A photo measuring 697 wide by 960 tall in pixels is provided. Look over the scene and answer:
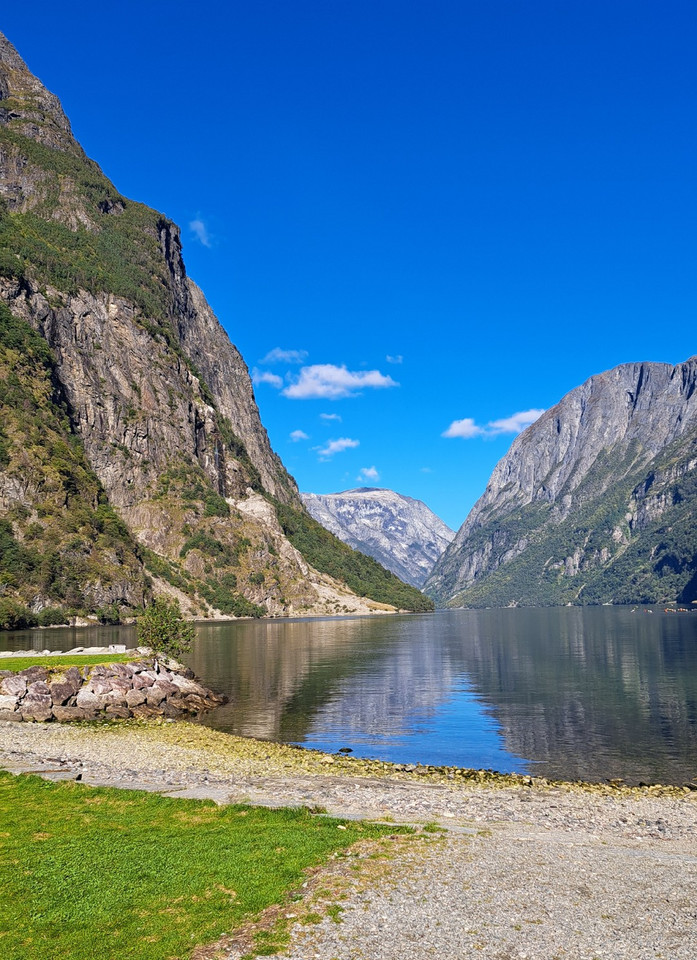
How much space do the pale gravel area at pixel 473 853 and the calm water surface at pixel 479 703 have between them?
773cm

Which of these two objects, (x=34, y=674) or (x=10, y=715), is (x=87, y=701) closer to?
(x=10, y=715)

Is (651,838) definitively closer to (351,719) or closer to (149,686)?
(351,719)

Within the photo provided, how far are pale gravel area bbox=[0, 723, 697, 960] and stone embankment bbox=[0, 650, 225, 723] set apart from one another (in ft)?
35.3

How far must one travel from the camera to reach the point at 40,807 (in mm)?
25422

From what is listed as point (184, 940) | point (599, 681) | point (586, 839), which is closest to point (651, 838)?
point (586, 839)

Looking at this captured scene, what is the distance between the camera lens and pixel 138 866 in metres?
19.3

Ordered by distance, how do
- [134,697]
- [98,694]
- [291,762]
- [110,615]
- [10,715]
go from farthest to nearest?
[110,615] < [134,697] < [98,694] < [10,715] < [291,762]

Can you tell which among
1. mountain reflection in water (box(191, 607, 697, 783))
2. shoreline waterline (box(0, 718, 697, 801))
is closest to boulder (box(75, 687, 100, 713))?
shoreline waterline (box(0, 718, 697, 801))

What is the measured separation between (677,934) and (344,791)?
18.0 meters

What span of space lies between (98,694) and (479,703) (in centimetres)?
3575

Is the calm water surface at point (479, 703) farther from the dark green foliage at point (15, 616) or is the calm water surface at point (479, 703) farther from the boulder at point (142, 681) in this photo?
the dark green foliage at point (15, 616)

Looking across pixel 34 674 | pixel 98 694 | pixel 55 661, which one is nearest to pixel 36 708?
pixel 98 694

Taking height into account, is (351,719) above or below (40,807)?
below

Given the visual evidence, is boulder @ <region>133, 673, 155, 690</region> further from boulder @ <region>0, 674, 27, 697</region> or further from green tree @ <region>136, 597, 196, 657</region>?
green tree @ <region>136, 597, 196, 657</region>
